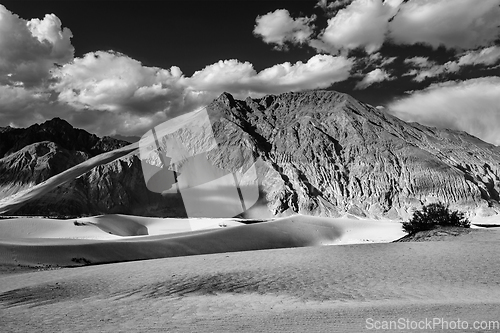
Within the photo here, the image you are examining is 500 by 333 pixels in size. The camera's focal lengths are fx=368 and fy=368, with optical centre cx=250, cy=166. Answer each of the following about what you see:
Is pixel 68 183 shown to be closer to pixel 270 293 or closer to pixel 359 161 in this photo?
pixel 359 161

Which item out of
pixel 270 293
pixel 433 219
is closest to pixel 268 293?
pixel 270 293

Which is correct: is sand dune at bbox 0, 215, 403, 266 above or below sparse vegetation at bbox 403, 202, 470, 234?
above

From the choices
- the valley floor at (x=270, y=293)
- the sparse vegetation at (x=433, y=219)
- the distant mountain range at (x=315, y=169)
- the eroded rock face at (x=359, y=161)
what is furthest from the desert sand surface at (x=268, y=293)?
the eroded rock face at (x=359, y=161)

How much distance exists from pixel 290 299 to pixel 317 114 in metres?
137

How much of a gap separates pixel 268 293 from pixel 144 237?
800 inches

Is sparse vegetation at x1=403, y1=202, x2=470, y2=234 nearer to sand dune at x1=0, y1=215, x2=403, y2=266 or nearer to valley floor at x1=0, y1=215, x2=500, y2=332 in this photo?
valley floor at x1=0, y1=215, x2=500, y2=332

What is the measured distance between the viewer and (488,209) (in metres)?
94.2

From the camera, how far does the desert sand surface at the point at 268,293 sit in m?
6.77

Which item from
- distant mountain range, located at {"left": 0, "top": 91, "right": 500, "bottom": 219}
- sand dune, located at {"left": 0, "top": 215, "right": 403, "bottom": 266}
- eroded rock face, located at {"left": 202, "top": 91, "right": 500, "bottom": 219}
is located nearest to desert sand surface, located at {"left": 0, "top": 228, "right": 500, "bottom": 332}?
sand dune, located at {"left": 0, "top": 215, "right": 403, "bottom": 266}

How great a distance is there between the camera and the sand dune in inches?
739

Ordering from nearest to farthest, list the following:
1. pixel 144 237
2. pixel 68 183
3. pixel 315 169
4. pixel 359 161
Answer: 1. pixel 144 237
2. pixel 68 183
3. pixel 315 169
4. pixel 359 161

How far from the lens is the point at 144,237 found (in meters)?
28.0

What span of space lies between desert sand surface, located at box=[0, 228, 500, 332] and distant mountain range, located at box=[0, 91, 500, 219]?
288 feet

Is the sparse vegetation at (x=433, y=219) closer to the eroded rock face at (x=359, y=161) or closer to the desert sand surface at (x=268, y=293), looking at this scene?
the desert sand surface at (x=268, y=293)
